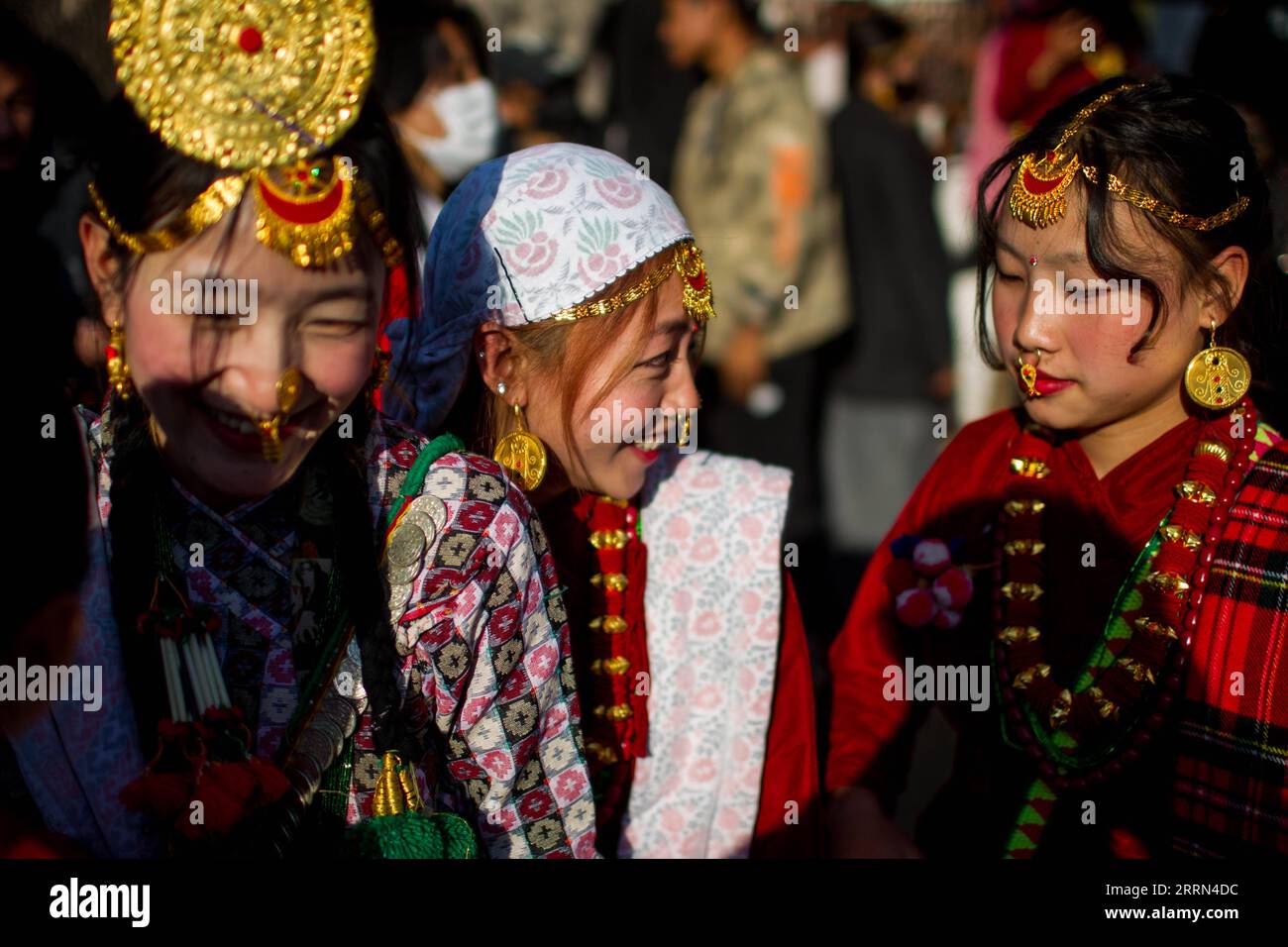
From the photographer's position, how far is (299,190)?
1829 mm

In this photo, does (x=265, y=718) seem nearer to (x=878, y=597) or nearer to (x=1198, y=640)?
(x=878, y=597)

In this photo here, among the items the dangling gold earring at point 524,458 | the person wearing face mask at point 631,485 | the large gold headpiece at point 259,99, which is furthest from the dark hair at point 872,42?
the large gold headpiece at point 259,99

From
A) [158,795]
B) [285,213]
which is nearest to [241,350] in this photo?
[285,213]

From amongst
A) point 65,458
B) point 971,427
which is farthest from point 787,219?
point 65,458

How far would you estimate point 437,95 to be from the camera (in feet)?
15.5

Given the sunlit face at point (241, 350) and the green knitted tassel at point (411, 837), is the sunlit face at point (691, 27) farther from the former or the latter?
the green knitted tassel at point (411, 837)

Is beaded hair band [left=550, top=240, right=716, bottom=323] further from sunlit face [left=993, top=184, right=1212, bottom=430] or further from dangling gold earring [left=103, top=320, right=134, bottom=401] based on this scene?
dangling gold earring [left=103, top=320, right=134, bottom=401]

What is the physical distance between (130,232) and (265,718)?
2.44 feet

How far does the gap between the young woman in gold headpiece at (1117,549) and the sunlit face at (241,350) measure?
47.1 inches

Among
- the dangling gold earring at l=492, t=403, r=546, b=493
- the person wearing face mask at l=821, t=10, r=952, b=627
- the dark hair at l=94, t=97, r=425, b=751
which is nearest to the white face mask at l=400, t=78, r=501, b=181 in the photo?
the person wearing face mask at l=821, t=10, r=952, b=627

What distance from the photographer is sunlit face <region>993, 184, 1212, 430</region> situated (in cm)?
231

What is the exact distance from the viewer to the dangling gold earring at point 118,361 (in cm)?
189

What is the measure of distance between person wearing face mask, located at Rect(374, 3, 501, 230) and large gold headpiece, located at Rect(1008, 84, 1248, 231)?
265 centimetres
